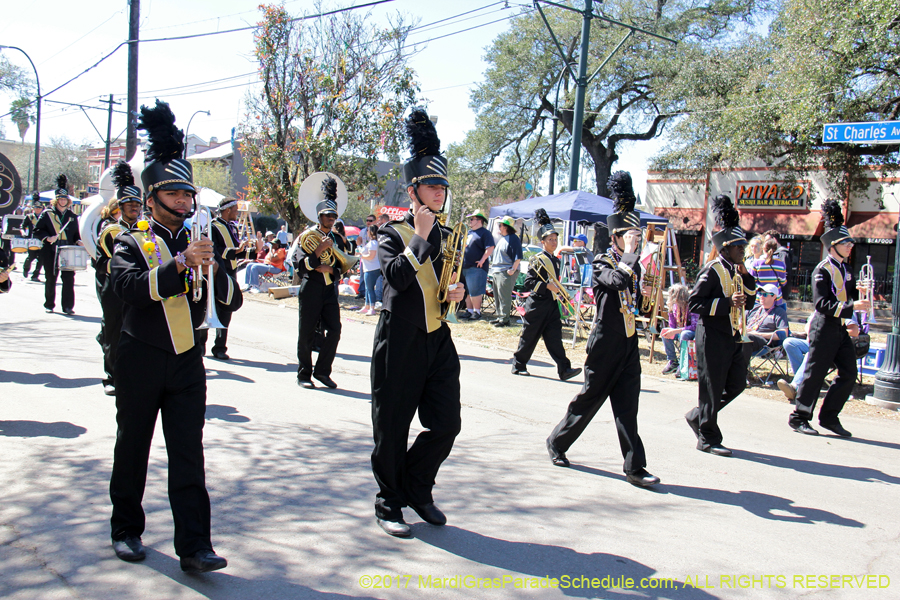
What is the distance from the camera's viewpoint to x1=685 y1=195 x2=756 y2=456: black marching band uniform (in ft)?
19.5

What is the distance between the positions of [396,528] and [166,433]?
1340 millimetres

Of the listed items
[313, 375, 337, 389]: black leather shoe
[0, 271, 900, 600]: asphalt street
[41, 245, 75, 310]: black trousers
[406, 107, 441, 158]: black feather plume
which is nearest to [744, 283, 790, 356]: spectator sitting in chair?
[0, 271, 900, 600]: asphalt street

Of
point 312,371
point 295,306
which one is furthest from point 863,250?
point 312,371

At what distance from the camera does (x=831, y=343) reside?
267 inches

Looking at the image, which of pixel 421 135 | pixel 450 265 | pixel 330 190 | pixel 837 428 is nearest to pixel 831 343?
pixel 837 428

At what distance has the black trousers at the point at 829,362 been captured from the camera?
22.3ft

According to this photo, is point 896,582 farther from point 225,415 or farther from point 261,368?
point 261,368

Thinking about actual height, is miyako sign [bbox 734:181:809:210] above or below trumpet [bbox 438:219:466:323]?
above

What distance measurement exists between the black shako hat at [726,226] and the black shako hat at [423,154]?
2.96m

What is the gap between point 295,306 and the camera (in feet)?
52.3

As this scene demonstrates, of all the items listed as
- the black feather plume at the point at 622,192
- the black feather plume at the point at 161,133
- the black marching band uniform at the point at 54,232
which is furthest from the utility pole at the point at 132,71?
the black feather plume at the point at 161,133

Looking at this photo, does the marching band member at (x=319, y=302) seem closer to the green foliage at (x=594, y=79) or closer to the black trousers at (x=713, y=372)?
the black trousers at (x=713, y=372)

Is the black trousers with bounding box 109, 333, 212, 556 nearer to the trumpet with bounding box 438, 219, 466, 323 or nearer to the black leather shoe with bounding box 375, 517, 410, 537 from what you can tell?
the black leather shoe with bounding box 375, 517, 410, 537

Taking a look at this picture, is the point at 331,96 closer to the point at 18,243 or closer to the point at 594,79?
the point at 18,243
